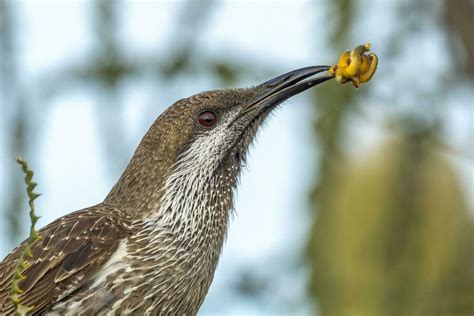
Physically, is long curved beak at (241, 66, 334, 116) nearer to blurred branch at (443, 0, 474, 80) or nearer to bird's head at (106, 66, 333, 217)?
bird's head at (106, 66, 333, 217)

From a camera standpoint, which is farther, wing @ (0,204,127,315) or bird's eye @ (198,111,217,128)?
bird's eye @ (198,111,217,128)

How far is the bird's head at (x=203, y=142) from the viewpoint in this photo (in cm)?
670

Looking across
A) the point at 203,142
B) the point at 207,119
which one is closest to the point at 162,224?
the point at 203,142

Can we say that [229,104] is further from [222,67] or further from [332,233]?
[332,233]

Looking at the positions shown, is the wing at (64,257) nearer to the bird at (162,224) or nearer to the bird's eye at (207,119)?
the bird at (162,224)

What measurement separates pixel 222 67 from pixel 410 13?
47.9 inches

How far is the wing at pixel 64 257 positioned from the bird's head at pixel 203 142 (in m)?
0.38

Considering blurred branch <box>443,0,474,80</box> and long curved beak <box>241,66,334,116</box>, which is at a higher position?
blurred branch <box>443,0,474,80</box>

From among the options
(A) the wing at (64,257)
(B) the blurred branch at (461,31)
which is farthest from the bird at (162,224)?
(B) the blurred branch at (461,31)

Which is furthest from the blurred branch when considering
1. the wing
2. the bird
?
the wing

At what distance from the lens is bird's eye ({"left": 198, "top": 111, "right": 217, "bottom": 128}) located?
22.2 ft

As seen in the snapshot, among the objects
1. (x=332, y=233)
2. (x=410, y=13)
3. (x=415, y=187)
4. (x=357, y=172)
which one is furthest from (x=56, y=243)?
(x=357, y=172)

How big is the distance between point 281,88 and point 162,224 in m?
1.09

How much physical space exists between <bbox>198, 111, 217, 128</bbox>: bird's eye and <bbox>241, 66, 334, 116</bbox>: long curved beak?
0.61 feet
